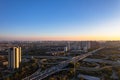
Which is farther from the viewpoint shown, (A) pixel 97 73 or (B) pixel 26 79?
(A) pixel 97 73

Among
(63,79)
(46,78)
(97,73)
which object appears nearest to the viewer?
(63,79)

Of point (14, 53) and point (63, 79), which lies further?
point (14, 53)

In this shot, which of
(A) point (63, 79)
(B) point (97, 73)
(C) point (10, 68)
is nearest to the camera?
(A) point (63, 79)

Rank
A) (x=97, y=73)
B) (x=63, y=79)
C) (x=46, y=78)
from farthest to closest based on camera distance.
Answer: (x=97, y=73) < (x=46, y=78) < (x=63, y=79)

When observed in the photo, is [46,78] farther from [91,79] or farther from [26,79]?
[91,79]

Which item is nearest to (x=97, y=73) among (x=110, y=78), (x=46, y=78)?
(x=110, y=78)

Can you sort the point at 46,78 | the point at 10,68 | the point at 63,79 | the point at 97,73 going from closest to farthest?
the point at 63,79 < the point at 46,78 < the point at 97,73 < the point at 10,68

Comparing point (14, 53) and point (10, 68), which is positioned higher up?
point (14, 53)

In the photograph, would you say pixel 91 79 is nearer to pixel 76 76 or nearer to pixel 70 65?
pixel 76 76

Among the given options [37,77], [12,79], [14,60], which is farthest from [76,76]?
[14,60]
